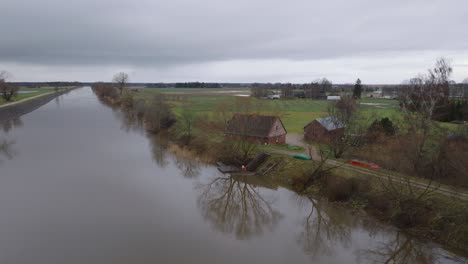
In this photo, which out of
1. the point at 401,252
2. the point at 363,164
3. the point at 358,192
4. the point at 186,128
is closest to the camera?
the point at 401,252

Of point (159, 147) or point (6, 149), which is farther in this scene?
point (159, 147)

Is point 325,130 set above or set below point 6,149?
above

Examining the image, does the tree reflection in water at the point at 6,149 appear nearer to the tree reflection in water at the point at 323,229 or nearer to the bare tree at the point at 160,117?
the bare tree at the point at 160,117

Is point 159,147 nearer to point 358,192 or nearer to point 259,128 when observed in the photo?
point 259,128

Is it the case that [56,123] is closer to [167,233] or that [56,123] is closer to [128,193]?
[128,193]

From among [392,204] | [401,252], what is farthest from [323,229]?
[392,204]

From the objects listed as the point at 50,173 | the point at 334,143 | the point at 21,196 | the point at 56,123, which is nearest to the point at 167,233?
the point at 21,196
